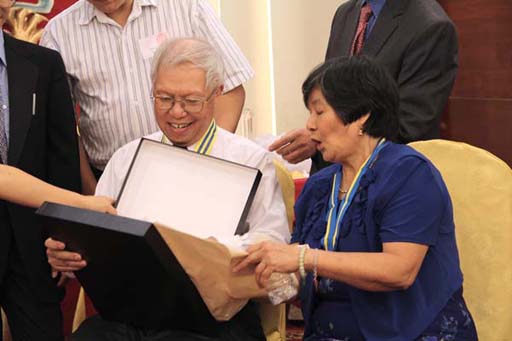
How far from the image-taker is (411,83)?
2768 millimetres

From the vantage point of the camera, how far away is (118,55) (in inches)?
119

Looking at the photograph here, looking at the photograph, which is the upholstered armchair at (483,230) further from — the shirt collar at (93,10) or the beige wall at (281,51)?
the beige wall at (281,51)

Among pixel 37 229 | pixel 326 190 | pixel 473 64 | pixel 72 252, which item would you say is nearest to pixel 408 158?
pixel 326 190

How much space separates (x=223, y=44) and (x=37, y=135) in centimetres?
77

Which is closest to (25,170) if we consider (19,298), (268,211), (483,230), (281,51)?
(19,298)

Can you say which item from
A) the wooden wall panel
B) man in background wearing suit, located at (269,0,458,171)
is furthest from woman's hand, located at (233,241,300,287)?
the wooden wall panel

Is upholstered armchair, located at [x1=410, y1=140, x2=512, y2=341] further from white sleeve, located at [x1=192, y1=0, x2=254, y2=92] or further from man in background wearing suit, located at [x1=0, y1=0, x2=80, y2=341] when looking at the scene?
man in background wearing suit, located at [x1=0, y1=0, x2=80, y2=341]

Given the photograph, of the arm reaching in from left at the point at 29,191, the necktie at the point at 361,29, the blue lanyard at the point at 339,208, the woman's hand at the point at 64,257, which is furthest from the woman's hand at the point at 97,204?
the necktie at the point at 361,29

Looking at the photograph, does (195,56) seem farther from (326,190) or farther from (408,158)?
(408,158)

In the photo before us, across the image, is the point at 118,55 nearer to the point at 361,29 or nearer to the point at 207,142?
the point at 207,142

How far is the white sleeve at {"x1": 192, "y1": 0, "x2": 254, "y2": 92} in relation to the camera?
3.06 m

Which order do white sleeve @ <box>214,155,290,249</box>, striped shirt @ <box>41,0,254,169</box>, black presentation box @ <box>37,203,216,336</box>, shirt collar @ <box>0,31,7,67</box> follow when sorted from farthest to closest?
striped shirt @ <box>41,0,254,169</box> < shirt collar @ <box>0,31,7,67</box> < white sleeve @ <box>214,155,290,249</box> < black presentation box @ <box>37,203,216,336</box>

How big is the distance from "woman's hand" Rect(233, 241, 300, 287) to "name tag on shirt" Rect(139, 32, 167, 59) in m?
1.16

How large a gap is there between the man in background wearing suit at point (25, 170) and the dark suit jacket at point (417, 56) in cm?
108
